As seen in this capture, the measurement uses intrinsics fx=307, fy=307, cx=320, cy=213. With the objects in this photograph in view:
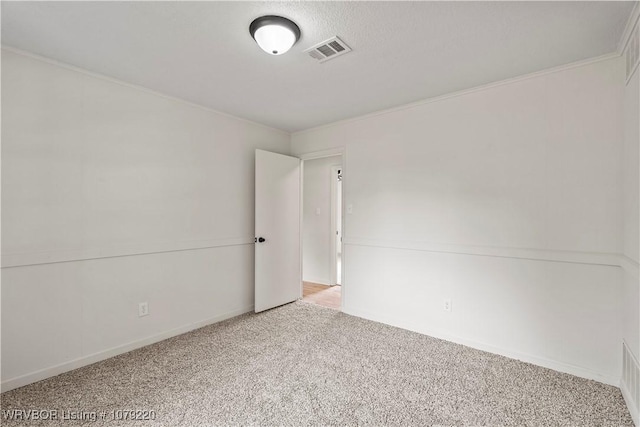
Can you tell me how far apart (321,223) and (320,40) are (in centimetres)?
348

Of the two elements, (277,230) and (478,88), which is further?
(277,230)

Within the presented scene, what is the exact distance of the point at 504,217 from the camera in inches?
104

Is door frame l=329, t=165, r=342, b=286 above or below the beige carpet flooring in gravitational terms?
above

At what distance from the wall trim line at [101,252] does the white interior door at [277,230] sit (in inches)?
18.4

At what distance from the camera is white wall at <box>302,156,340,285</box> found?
5145 millimetres

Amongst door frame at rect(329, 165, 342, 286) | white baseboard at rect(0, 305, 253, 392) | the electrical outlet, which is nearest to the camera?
white baseboard at rect(0, 305, 253, 392)

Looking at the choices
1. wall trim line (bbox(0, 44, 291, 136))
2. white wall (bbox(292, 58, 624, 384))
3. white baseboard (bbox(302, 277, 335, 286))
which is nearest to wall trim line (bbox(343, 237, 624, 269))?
white wall (bbox(292, 58, 624, 384))

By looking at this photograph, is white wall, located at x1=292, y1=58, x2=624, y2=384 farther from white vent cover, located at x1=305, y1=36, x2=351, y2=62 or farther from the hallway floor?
A: white vent cover, located at x1=305, y1=36, x2=351, y2=62

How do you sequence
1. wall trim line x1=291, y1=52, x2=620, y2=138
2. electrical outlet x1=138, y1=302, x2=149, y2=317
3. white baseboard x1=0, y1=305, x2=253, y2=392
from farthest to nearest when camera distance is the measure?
electrical outlet x1=138, y1=302, x2=149, y2=317 → wall trim line x1=291, y1=52, x2=620, y2=138 → white baseboard x1=0, y1=305, x2=253, y2=392

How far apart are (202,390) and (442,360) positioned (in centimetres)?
189

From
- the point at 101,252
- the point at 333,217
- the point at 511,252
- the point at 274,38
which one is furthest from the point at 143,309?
the point at 511,252

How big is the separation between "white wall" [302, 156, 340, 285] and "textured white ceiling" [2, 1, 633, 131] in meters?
2.31

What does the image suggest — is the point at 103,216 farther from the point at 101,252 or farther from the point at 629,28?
the point at 629,28

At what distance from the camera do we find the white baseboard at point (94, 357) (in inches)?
84.7
